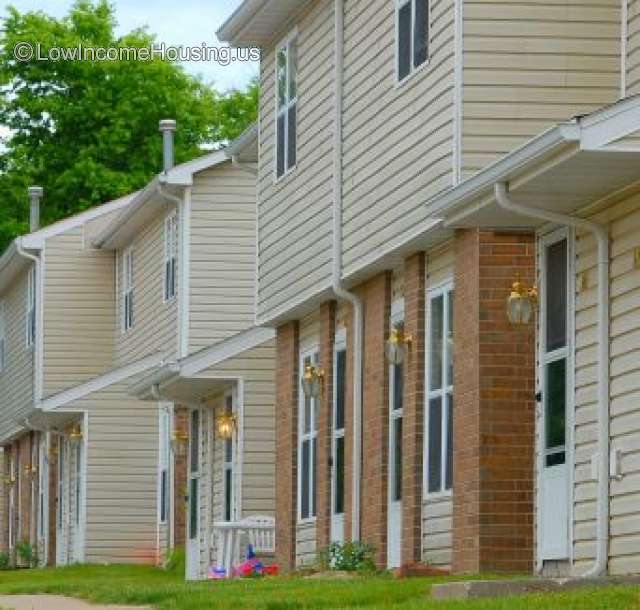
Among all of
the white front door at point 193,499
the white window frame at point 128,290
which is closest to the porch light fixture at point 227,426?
the white front door at point 193,499

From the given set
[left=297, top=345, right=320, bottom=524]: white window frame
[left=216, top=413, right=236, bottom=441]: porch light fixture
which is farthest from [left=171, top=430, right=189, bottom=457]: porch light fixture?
[left=297, top=345, right=320, bottom=524]: white window frame

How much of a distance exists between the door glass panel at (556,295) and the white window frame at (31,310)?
2768cm

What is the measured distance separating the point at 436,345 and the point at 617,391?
4.27 meters

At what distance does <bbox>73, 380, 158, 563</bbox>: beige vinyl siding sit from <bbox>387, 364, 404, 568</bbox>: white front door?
18.8 metres

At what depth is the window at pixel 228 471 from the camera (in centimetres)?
3422

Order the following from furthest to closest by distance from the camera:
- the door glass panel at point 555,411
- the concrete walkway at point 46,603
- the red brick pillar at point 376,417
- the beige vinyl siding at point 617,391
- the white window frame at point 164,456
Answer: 1. the white window frame at point 164,456
2. the red brick pillar at point 376,417
3. the concrete walkway at point 46,603
4. the door glass panel at point 555,411
5. the beige vinyl siding at point 617,391

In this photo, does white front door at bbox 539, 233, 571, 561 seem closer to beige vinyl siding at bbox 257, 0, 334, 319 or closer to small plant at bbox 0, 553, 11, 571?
beige vinyl siding at bbox 257, 0, 334, 319

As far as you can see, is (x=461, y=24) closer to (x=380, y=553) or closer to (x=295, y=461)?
(x=380, y=553)

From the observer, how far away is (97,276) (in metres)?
45.8

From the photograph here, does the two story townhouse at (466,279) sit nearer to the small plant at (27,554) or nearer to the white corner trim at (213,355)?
the white corner trim at (213,355)

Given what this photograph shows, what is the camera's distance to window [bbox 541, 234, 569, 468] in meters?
19.6

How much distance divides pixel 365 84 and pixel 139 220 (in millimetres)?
17657

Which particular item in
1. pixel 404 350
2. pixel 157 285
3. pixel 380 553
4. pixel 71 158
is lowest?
pixel 380 553

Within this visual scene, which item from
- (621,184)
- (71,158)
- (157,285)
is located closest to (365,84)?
(621,184)
